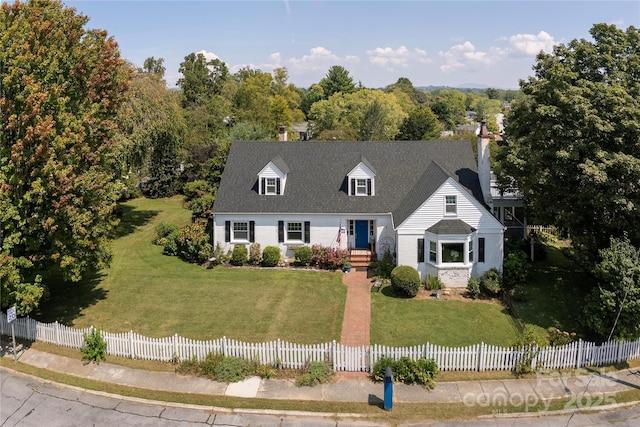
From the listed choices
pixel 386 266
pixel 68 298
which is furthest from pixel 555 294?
pixel 68 298

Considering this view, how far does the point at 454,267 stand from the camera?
25453 mm

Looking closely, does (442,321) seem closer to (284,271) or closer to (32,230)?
(284,271)

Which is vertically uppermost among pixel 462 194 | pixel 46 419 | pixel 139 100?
pixel 139 100

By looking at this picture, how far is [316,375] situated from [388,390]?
2838mm

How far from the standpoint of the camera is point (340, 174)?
103 feet

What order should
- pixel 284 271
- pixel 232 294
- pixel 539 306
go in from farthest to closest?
pixel 284 271, pixel 232 294, pixel 539 306

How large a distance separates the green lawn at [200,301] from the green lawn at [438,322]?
2.00 metres

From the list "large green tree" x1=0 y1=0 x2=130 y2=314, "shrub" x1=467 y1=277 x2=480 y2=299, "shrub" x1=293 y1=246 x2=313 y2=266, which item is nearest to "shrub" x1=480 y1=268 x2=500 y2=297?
"shrub" x1=467 y1=277 x2=480 y2=299

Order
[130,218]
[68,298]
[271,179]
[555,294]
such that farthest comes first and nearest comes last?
[130,218] → [271,179] → [555,294] → [68,298]

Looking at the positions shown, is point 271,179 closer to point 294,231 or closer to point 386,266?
point 294,231

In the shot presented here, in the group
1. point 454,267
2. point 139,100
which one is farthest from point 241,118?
point 454,267

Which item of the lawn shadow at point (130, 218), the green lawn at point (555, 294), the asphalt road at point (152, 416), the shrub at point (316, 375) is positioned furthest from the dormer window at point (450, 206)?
the lawn shadow at point (130, 218)

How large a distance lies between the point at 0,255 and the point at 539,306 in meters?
23.5

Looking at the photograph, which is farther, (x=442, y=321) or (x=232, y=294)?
(x=232, y=294)
